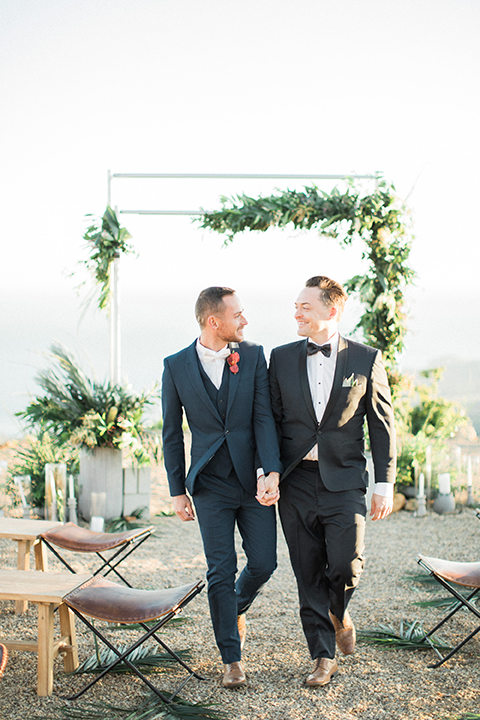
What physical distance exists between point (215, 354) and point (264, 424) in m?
0.44

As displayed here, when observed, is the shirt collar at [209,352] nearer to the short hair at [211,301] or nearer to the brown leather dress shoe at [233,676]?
the short hair at [211,301]

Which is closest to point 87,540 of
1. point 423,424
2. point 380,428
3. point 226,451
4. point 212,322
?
point 226,451

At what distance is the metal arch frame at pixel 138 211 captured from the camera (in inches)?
270

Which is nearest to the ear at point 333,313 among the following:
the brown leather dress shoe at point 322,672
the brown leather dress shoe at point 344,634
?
the brown leather dress shoe at point 344,634

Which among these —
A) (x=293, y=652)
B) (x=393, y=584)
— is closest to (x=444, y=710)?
(x=293, y=652)

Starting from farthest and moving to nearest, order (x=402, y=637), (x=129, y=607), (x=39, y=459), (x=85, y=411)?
1. (x=39, y=459)
2. (x=85, y=411)
3. (x=402, y=637)
4. (x=129, y=607)

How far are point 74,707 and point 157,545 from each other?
10.3ft

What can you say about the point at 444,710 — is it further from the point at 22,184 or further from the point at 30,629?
the point at 22,184

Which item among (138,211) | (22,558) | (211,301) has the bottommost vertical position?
(22,558)

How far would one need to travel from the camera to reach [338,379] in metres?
3.31

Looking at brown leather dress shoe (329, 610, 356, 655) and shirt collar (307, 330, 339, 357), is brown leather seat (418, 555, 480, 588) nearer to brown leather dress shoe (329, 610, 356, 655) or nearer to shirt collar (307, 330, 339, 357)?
brown leather dress shoe (329, 610, 356, 655)

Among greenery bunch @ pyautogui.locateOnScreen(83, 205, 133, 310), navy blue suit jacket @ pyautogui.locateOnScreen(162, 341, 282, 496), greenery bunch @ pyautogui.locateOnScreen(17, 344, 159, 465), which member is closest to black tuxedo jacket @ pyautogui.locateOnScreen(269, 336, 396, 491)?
navy blue suit jacket @ pyautogui.locateOnScreen(162, 341, 282, 496)

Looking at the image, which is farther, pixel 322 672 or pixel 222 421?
pixel 222 421

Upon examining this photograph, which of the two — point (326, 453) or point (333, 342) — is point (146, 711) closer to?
point (326, 453)
